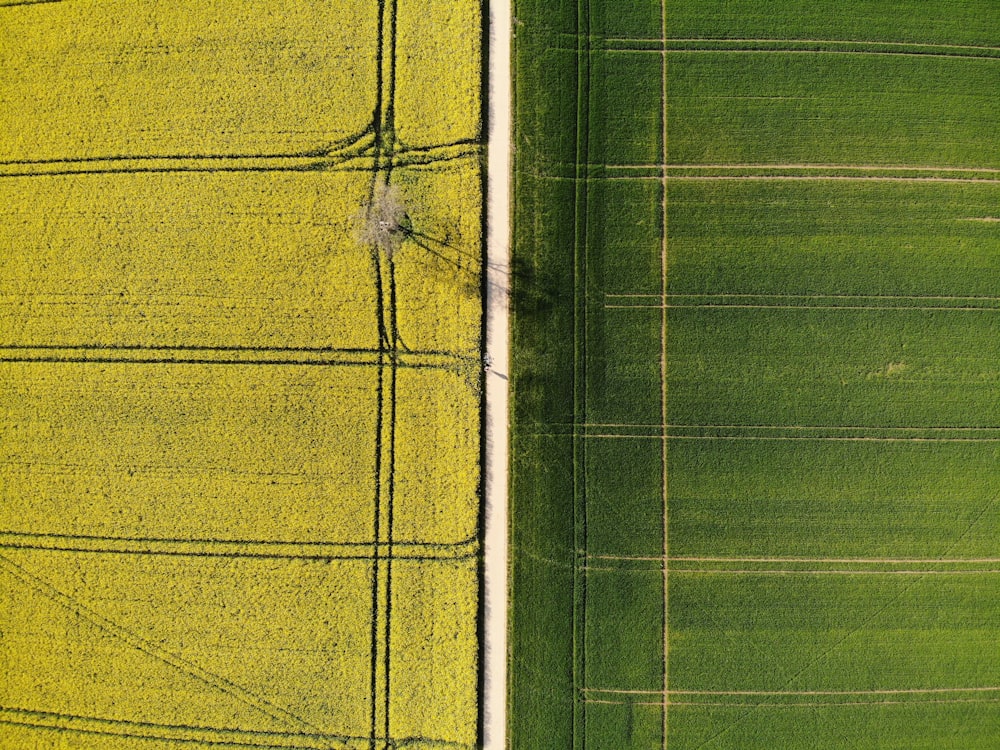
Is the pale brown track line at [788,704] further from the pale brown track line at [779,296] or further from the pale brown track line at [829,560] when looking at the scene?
the pale brown track line at [779,296]

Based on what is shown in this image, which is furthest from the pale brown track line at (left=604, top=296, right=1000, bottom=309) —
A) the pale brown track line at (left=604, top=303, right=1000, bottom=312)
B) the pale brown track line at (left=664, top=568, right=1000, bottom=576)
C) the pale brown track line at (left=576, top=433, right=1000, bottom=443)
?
the pale brown track line at (left=664, top=568, right=1000, bottom=576)

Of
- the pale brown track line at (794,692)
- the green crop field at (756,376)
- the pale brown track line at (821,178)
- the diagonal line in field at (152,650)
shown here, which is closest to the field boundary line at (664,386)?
the green crop field at (756,376)

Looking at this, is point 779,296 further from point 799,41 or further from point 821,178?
point 799,41

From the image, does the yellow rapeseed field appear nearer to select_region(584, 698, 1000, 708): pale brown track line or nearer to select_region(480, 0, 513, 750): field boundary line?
select_region(480, 0, 513, 750): field boundary line

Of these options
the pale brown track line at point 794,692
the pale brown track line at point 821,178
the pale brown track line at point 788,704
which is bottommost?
the pale brown track line at point 788,704

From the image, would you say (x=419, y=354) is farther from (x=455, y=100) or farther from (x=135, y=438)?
(x=135, y=438)
